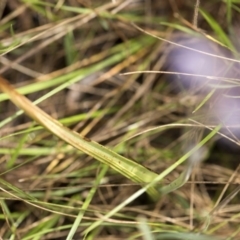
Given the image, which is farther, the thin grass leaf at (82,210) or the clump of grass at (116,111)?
the clump of grass at (116,111)

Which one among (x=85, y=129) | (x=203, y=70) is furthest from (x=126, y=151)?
(x=203, y=70)

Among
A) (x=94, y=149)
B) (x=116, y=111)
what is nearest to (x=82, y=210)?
(x=94, y=149)

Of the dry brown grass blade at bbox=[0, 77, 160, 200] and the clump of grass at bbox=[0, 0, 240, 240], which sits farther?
the clump of grass at bbox=[0, 0, 240, 240]

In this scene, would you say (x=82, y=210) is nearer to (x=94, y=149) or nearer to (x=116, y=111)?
(x=94, y=149)

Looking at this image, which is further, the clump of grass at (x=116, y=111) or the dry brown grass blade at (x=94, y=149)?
the clump of grass at (x=116, y=111)

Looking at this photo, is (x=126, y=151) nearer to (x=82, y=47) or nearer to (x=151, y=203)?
(x=151, y=203)

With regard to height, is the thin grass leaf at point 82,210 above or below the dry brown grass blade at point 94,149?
below

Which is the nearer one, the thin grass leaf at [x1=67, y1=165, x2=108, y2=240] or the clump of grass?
the thin grass leaf at [x1=67, y1=165, x2=108, y2=240]

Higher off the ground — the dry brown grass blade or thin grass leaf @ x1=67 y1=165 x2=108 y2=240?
the dry brown grass blade
